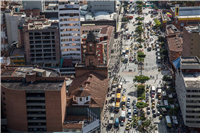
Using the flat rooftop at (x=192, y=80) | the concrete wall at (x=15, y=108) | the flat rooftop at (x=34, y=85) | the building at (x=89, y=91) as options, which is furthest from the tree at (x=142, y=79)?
the concrete wall at (x=15, y=108)

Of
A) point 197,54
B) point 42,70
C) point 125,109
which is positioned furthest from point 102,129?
point 197,54

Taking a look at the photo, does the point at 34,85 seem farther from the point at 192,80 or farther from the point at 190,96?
the point at 192,80

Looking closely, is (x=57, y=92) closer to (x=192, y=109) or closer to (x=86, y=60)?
(x=86, y=60)

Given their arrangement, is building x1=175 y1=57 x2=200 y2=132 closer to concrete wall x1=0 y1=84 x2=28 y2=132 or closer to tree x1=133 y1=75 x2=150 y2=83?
tree x1=133 y1=75 x2=150 y2=83

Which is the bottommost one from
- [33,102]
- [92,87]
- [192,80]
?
[92,87]

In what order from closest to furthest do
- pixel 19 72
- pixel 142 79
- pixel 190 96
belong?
pixel 190 96 < pixel 19 72 < pixel 142 79

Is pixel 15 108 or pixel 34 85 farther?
pixel 34 85

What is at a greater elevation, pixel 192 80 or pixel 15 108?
pixel 192 80

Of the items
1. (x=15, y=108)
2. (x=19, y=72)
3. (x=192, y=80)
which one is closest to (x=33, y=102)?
(x=15, y=108)

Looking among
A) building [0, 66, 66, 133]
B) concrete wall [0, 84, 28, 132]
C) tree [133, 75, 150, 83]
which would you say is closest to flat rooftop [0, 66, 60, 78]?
building [0, 66, 66, 133]
